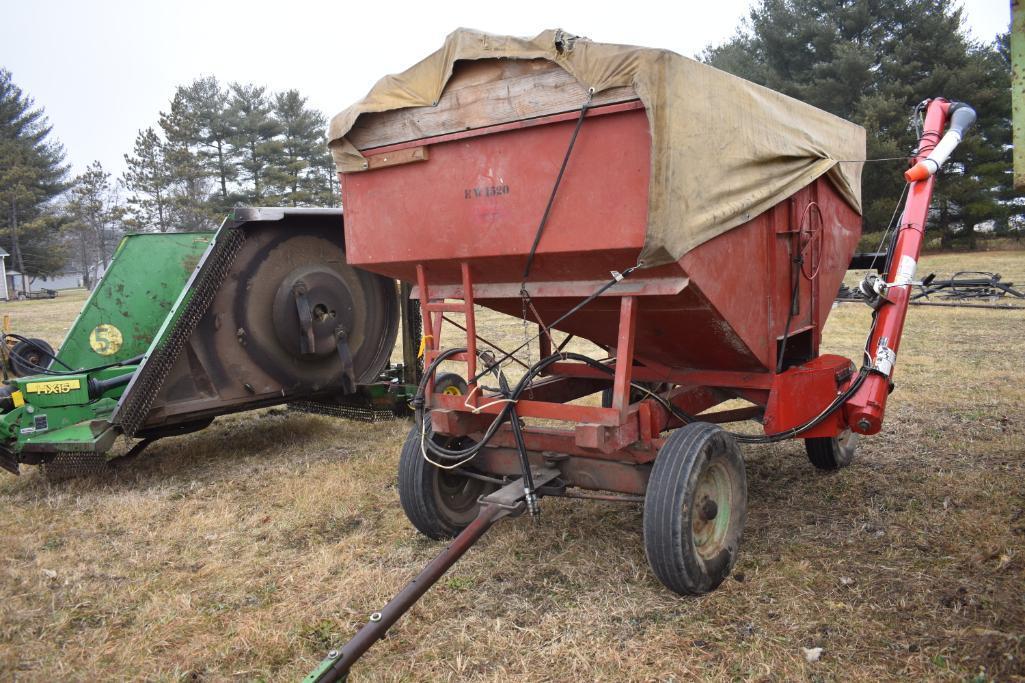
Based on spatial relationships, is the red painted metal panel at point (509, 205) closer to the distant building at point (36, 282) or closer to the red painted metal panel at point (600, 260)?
the red painted metal panel at point (600, 260)

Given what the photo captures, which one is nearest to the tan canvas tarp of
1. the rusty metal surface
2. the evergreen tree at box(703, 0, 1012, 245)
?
the rusty metal surface

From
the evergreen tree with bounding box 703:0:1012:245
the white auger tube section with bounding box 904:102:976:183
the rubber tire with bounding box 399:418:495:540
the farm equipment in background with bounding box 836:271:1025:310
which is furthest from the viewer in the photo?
the evergreen tree with bounding box 703:0:1012:245

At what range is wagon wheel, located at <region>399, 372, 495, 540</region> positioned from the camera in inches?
158

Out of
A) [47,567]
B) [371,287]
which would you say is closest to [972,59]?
[371,287]

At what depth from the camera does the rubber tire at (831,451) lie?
16.3 feet

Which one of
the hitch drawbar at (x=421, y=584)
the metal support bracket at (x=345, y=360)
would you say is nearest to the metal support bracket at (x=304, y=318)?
the metal support bracket at (x=345, y=360)

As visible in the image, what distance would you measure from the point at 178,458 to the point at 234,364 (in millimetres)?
970

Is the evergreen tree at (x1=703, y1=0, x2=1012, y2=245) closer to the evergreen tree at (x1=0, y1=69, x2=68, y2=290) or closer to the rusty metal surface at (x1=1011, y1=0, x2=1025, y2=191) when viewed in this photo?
the rusty metal surface at (x1=1011, y1=0, x2=1025, y2=191)

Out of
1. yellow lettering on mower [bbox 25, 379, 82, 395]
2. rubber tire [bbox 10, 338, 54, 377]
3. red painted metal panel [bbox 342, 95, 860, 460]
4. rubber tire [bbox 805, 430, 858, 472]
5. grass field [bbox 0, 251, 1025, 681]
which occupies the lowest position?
grass field [bbox 0, 251, 1025, 681]

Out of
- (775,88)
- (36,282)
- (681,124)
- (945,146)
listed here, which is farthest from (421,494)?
(36,282)

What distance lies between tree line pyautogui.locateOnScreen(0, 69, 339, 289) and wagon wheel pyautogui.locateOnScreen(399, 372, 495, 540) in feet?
106

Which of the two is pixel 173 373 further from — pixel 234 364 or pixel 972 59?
pixel 972 59

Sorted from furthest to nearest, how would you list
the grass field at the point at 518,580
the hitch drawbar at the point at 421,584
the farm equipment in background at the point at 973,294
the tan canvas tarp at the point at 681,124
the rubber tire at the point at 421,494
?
the farm equipment in background at the point at 973,294 < the rubber tire at the point at 421,494 < the tan canvas tarp at the point at 681,124 < the grass field at the point at 518,580 < the hitch drawbar at the point at 421,584

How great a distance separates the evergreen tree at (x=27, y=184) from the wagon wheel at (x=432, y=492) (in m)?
39.4
